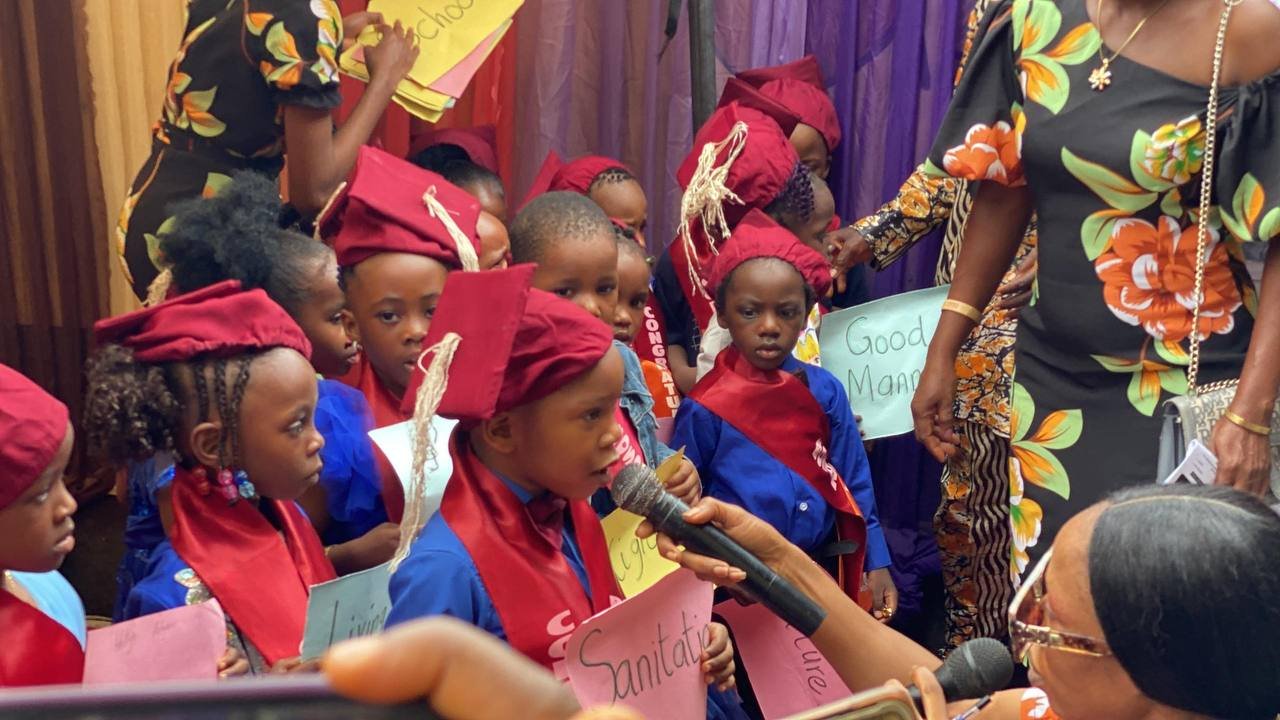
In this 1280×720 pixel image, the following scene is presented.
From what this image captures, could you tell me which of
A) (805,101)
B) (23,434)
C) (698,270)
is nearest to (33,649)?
(23,434)

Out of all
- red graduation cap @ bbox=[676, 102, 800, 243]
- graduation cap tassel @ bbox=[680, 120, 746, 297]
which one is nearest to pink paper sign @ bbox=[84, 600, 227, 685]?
graduation cap tassel @ bbox=[680, 120, 746, 297]

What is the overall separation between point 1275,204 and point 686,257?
1.87 m

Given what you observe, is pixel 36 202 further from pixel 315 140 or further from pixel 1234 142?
pixel 1234 142

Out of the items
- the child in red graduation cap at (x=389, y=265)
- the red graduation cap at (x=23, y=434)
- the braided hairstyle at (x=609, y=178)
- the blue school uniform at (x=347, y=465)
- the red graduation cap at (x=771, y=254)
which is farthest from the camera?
the braided hairstyle at (x=609, y=178)

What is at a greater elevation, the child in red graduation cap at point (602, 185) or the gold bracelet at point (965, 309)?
the child in red graduation cap at point (602, 185)

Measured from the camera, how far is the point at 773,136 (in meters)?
3.85

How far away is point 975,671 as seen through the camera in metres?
1.59

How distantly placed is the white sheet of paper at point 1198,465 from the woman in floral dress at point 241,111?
1.95m

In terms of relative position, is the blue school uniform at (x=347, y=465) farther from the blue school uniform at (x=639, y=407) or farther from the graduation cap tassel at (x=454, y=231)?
the blue school uniform at (x=639, y=407)

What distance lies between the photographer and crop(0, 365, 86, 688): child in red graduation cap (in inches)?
68.3

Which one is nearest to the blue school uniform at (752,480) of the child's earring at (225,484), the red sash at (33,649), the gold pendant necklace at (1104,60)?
the gold pendant necklace at (1104,60)

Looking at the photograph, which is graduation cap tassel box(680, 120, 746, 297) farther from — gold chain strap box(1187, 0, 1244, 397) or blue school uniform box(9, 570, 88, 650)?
blue school uniform box(9, 570, 88, 650)

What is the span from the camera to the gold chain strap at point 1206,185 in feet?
7.23

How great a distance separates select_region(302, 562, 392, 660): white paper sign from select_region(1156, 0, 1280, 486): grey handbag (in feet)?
4.56
